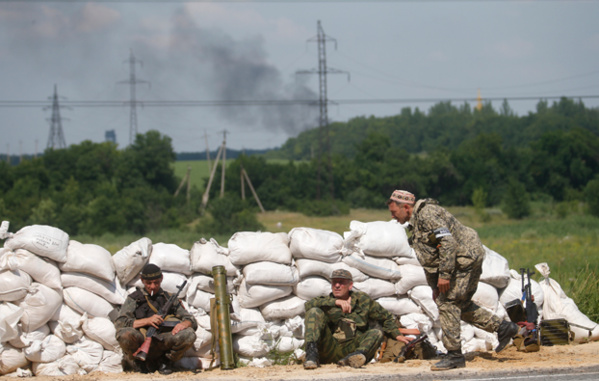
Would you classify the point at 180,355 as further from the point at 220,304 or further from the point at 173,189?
the point at 173,189

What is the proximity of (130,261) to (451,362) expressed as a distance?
319cm

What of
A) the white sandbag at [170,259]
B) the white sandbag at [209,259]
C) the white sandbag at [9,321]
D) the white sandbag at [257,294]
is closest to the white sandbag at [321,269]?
the white sandbag at [257,294]

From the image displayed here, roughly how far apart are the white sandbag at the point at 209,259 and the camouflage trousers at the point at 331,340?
1070 millimetres

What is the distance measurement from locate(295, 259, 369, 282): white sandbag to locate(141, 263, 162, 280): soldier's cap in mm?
1513

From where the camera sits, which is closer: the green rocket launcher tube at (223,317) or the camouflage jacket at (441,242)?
the camouflage jacket at (441,242)

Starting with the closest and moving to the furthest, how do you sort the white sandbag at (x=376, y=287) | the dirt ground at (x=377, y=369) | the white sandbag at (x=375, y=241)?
the dirt ground at (x=377, y=369), the white sandbag at (x=376, y=287), the white sandbag at (x=375, y=241)

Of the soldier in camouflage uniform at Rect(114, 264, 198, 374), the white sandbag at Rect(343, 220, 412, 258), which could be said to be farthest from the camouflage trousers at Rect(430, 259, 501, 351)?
the soldier in camouflage uniform at Rect(114, 264, 198, 374)

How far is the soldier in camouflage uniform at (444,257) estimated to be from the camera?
564 centimetres

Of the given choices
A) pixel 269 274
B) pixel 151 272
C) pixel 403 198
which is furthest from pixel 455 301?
pixel 151 272

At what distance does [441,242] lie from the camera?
18.4ft

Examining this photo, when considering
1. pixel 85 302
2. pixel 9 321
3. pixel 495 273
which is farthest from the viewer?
pixel 495 273

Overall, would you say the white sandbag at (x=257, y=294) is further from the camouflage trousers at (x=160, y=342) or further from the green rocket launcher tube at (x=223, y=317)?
the camouflage trousers at (x=160, y=342)

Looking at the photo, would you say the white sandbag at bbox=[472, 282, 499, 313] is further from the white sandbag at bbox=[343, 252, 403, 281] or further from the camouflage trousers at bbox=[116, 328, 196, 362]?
the camouflage trousers at bbox=[116, 328, 196, 362]

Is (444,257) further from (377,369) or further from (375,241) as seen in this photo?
(375,241)
